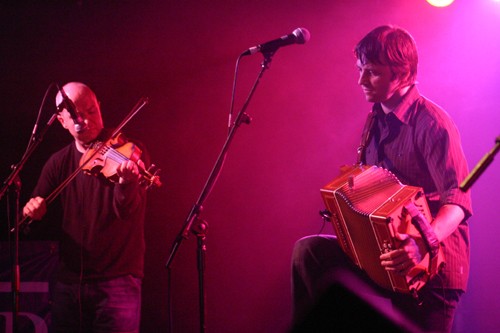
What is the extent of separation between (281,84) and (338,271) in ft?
7.68

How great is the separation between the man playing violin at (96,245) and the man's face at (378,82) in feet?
5.85

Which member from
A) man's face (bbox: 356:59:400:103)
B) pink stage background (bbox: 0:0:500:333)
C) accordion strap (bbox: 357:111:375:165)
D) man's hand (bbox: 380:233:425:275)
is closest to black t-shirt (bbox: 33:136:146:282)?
pink stage background (bbox: 0:0:500:333)

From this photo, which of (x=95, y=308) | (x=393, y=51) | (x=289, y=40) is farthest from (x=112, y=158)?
(x=393, y=51)

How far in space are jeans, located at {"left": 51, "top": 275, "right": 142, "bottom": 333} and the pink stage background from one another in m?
0.84

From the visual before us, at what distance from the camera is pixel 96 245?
3.88 m

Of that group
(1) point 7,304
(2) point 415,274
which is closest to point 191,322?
(1) point 7,304

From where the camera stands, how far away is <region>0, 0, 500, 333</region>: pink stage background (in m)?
4.69

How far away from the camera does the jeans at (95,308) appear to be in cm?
378

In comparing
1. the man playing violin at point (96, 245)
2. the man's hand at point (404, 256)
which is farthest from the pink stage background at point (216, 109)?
the man's hand at point (404, 256)

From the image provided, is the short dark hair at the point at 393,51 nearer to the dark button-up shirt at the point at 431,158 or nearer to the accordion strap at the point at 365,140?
the dark button-up shirt at the point at 431,158

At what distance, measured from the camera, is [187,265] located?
472 cm

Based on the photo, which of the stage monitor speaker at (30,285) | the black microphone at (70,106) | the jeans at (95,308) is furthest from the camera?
the stage monitor speaker at (30,285)

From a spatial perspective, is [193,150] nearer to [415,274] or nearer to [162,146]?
[162,146]

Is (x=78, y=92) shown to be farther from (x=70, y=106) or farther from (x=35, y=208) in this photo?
(x=35, y=208)
